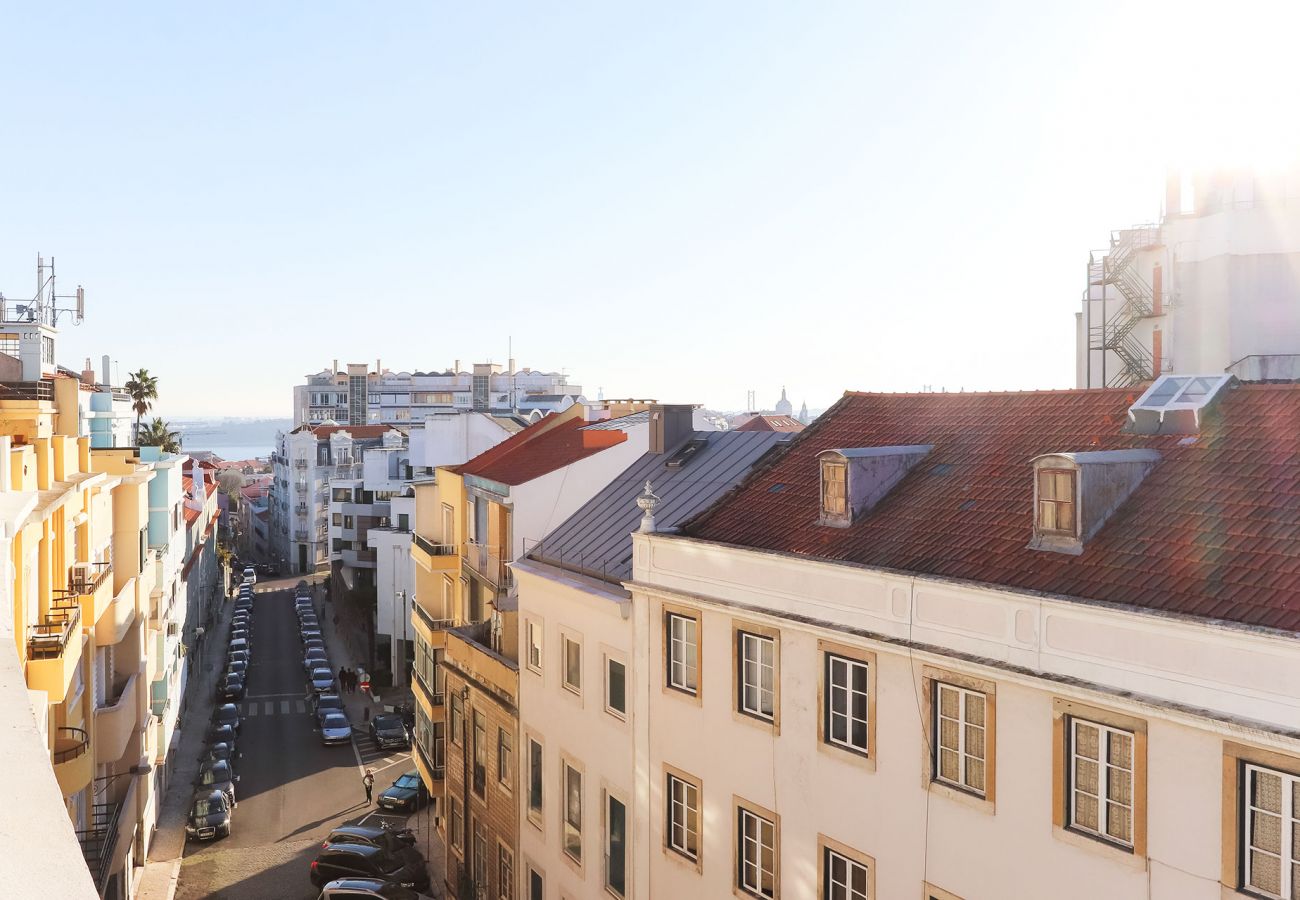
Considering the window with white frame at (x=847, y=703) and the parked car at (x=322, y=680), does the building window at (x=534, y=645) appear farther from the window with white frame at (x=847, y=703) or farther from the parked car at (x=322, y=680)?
the parked car at (x=322, y=680)

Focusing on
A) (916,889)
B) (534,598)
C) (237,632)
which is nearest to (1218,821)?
(916,889)

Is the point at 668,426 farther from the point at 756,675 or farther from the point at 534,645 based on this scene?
the point at 756,675

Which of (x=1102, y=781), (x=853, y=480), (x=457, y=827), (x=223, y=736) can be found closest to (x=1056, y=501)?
(x=1102, y=781)

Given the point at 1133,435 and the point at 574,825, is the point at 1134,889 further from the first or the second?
the point at 574,825

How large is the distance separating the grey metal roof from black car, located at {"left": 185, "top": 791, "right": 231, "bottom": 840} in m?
21.1

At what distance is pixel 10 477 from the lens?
20.0 meters

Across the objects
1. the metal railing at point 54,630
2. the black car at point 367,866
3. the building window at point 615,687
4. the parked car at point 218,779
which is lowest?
the parked car at point 218,779

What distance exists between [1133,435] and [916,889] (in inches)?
320

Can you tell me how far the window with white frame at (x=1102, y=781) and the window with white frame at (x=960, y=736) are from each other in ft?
4.81

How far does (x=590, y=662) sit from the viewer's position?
25.0 metres

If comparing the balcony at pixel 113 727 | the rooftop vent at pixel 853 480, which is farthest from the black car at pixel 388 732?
the rooftop vent at pixel 853 480

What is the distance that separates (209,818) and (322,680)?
23811 mm

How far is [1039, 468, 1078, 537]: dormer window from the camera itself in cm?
1608

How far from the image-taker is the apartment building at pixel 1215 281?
134 ft
